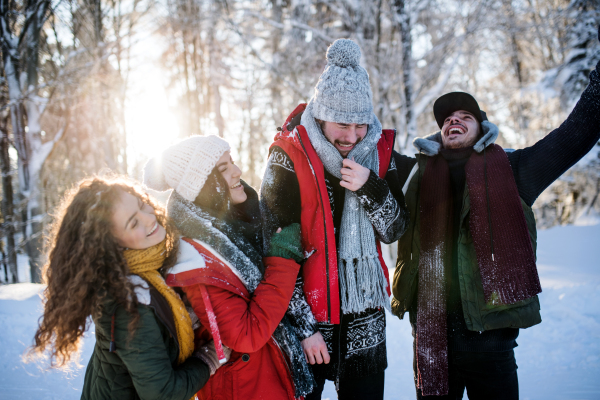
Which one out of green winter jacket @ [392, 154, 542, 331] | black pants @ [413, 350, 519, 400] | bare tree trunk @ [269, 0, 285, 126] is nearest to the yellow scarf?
green winter jacket @ [392, 154, 542, 331]

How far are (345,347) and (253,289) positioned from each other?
575 mm

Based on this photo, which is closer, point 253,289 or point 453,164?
point 253,289

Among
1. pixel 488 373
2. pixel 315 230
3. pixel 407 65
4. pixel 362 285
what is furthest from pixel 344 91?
pixel 407 65

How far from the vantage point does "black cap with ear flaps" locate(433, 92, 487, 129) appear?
1.95 metres

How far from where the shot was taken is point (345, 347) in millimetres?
1663

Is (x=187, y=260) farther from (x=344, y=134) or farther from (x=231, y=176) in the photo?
(x=344, y=134)

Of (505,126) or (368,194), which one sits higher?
(505,126)

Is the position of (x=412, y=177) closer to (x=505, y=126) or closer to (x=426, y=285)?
(x=426, y=285)

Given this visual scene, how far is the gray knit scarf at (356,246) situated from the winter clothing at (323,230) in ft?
0.12

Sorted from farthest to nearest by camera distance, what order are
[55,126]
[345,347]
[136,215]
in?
[55,126], [345,347], [136,215]

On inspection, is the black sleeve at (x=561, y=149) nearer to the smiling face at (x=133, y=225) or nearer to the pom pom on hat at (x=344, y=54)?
the pom pom on hat at (x=344, y=54)

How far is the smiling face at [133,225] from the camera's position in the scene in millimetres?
1404

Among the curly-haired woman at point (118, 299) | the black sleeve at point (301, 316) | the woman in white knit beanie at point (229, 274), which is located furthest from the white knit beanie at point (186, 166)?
the black sleeve at point (301, 316)

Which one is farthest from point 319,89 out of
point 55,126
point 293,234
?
point 55,126
